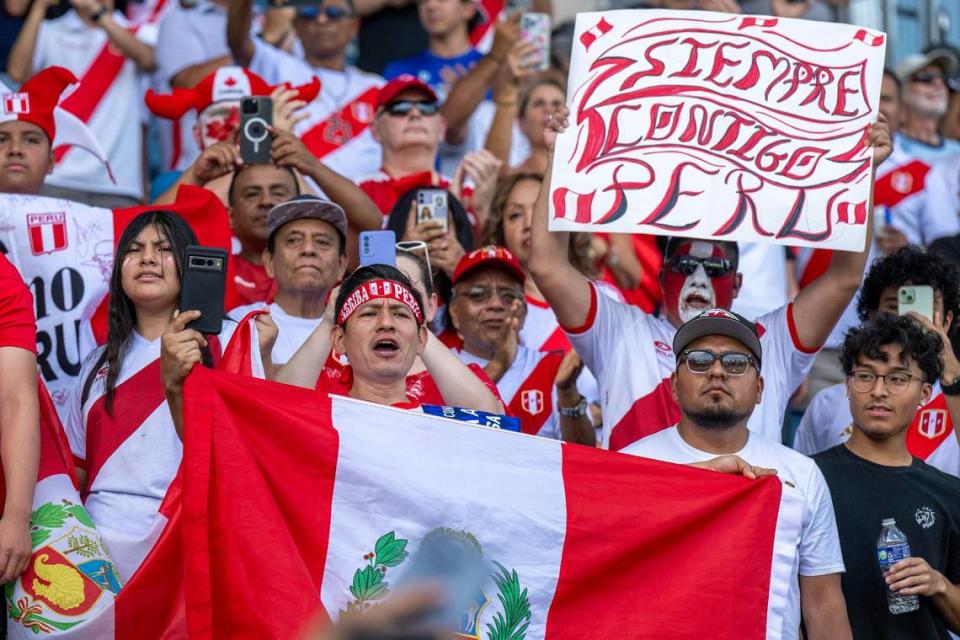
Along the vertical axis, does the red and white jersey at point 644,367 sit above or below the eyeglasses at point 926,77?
below

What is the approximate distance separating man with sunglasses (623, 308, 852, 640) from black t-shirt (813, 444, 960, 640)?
252 millimetres

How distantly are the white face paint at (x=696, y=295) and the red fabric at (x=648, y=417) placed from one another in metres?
0.32

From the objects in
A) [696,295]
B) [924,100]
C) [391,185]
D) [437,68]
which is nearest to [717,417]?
[696,295]

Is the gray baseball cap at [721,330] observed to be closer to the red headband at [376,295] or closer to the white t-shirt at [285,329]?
the red headband at [376,295]

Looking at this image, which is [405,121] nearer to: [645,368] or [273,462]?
[645,368]

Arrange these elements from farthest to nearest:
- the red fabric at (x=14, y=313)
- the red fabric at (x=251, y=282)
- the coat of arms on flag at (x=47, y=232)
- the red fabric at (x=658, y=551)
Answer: the red fabric at (x=251, y=282), the coat of arms on flag at (x=47, y=232), the red fabric at (x=14, y=313), the red fabric at (x=658, y=551)

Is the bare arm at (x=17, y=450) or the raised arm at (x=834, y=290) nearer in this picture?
the bare arm at (x=17, y=450)

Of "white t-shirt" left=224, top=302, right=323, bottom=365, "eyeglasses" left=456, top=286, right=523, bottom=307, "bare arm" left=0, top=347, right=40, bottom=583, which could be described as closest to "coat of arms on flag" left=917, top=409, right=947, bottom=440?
"eyeglasses" left=456, top=286, right=523, bottom=307

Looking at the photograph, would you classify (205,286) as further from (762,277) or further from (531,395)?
(762,277)

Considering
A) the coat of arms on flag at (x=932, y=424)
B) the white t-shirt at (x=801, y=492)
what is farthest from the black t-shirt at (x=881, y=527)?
the coat of arms on flag at (x=932, y=424)

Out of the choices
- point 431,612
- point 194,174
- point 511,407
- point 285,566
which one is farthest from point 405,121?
point 431,612

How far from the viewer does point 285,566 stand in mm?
4367

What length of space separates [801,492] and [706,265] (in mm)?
1214

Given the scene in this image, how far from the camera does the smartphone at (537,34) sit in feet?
28.0
